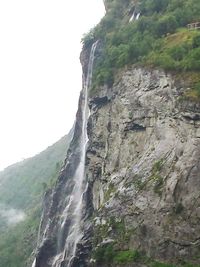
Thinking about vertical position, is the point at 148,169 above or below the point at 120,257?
above

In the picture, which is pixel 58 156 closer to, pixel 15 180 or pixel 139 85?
pixel 15 180

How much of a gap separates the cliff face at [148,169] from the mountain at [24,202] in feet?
132

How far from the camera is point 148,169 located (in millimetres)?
38344

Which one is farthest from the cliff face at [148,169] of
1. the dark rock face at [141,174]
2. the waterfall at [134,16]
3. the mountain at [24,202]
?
the mountain at [24,202]

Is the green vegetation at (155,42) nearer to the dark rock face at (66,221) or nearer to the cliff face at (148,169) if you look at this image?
the cliff face at (148,169)

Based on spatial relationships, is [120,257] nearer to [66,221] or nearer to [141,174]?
[141,174]

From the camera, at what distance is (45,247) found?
164 ft

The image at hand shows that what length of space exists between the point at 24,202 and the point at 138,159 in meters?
101

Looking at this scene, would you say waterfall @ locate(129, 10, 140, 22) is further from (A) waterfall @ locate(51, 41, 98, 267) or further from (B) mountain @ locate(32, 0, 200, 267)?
(A) waterfall @ locate(51, 41, 98, 267)

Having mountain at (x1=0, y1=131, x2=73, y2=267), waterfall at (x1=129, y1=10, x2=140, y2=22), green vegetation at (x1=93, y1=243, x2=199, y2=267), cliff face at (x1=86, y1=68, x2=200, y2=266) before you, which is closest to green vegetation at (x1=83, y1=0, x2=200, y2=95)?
waterfall at (x1=129, y1=10, x2=140, y2=22)

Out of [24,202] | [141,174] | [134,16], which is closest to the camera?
[141,174]

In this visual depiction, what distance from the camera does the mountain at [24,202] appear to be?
92.9 meters

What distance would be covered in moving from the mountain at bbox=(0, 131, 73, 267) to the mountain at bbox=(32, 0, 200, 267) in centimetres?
3478

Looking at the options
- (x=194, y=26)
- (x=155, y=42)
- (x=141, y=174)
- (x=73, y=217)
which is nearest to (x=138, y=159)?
(x=141, y=174)
